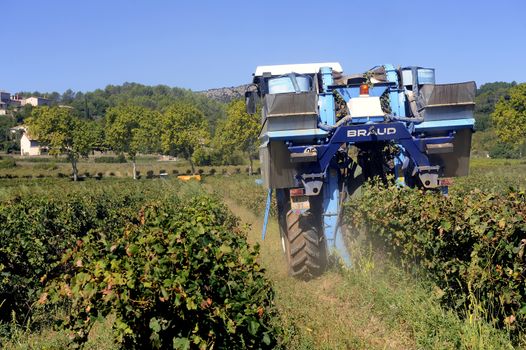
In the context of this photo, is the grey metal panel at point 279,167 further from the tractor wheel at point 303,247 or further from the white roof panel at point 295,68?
the white roof panel at point 295,68

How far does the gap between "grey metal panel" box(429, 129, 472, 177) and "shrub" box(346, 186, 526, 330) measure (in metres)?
2.15

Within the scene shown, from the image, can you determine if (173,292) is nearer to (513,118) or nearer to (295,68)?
(295,68)

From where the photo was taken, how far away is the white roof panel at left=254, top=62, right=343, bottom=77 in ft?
33.8

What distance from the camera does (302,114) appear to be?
822 centimetres

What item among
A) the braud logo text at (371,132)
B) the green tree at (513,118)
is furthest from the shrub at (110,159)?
the braud logo text at (371,132)

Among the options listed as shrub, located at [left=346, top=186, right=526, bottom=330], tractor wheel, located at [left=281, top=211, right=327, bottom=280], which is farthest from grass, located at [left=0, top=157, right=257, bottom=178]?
shrub, located at [left=346, top=186, right=526, bottom=330]

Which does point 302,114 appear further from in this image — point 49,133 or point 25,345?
point 49,133

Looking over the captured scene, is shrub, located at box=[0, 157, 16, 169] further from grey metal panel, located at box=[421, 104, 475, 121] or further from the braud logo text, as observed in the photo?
grey metal panel, located at box=[421, 104, 475, 121]

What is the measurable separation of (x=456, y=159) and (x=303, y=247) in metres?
2.78

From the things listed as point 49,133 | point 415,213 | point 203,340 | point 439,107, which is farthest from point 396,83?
point 49,133

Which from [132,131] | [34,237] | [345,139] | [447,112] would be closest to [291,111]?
[345,139]

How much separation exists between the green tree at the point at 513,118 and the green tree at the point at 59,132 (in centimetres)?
4101

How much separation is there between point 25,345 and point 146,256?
6.89 feet

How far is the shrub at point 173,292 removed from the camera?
154 inches
